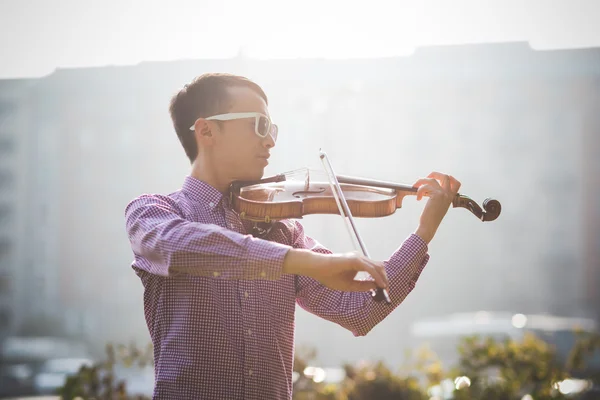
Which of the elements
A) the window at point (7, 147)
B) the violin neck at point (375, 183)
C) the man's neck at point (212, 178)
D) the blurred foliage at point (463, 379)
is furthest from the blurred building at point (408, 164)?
the man's neck at point (212, 178)

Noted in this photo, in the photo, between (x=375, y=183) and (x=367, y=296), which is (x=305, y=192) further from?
(x=367, y=296)

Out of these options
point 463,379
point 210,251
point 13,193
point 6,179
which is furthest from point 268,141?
point 6,179

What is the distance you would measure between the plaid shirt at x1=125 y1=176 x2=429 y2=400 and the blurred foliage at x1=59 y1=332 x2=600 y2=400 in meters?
2.36

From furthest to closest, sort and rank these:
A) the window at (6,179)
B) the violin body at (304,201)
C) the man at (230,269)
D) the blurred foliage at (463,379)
A: the window at (6,179) < the blurred foliage at (463,379) < the violin body at (304,201) < the man at (230,269)

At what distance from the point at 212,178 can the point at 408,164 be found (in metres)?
31.0

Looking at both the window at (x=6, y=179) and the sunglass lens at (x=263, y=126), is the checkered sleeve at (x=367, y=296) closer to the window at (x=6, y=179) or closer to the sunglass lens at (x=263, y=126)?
the sunglass lens at (x=263, y=126)

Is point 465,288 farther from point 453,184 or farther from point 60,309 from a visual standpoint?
point 453,184

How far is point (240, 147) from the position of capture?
1.96 m

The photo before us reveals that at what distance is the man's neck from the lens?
1.99m

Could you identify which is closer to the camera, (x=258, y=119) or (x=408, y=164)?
(x=258, y=119)

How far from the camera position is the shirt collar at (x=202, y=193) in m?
1.94

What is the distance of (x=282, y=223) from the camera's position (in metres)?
2.06

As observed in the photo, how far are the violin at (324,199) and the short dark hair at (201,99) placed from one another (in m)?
0.23

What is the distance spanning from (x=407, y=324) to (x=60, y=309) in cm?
1549
